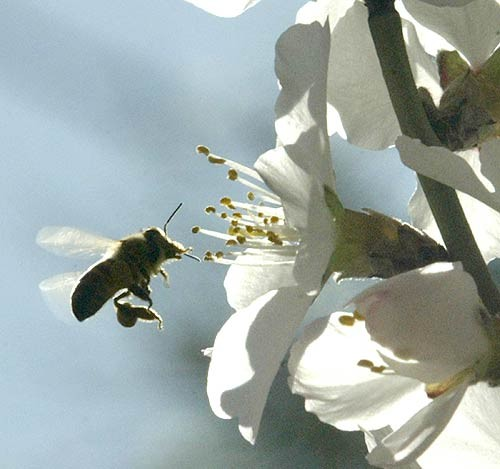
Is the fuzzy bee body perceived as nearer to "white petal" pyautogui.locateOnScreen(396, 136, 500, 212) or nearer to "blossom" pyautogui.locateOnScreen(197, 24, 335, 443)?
"blossom" pyautogui.locateOnScreen(197, 24, 335, 443)

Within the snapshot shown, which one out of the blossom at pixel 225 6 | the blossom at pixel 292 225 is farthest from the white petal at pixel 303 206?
the blossom at pixel 225 6

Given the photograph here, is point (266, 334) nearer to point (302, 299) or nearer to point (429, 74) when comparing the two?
point (302, 299)

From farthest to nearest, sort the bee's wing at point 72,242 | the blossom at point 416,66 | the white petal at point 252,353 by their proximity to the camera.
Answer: the bee's wing at point 72,242, the blossom at point 416,66, the white petal at point 252,353

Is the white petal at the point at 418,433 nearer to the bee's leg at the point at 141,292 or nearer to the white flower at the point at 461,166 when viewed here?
the white flower at the point at 461,166

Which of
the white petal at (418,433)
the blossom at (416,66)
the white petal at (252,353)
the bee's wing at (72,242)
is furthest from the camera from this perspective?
the bee's wing at (72,242)

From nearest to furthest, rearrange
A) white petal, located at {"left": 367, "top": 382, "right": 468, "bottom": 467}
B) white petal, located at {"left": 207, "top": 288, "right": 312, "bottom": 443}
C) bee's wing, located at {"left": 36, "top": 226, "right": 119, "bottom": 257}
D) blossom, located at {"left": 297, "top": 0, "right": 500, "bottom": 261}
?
1. white petal, located at {"left": 367, "top": 382, "right": 468, "bottom": 467}
2. white petal, located at {"left": 207, "top": 288, "right": 312, "bottom": 443}
3. blossom, located at {"left": 297, "top": 0, "right": 500, "bottom": 261}
4. bee's wing, located at {"left": 36, "top": 226, "right": 119, "bottom": 257}

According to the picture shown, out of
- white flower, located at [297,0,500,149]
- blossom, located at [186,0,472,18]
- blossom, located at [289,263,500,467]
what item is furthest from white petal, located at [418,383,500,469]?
blossom, located at [186,0,472,18]

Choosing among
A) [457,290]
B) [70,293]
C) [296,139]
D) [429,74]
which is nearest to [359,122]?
[429,74]
